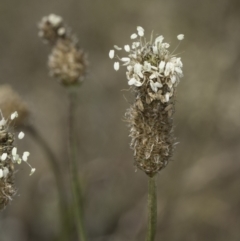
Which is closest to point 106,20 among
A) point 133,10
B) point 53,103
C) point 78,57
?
point 133,10

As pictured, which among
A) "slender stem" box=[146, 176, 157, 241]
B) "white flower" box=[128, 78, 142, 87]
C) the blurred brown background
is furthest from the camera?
the blurred brown background

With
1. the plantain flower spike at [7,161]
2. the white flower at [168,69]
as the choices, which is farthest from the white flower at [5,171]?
the white flower at [168,69]

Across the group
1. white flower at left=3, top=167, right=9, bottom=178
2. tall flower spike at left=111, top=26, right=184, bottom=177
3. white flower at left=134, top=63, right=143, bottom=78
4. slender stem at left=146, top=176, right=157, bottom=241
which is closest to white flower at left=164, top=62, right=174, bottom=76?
tall flower spike at left=111, top=26, right=184, bottom=177

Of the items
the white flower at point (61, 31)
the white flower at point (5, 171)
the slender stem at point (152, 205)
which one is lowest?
the slender stem at point (152, 205)

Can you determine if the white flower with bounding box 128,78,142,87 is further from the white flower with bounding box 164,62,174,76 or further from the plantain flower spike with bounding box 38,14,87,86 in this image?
the plantain flower spike with bounding box 38,14,87,86

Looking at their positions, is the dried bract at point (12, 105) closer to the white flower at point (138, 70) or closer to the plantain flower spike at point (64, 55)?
Result: the plantain flower spike at point (64, 55)

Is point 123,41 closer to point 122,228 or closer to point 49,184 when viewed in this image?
point 49,184
